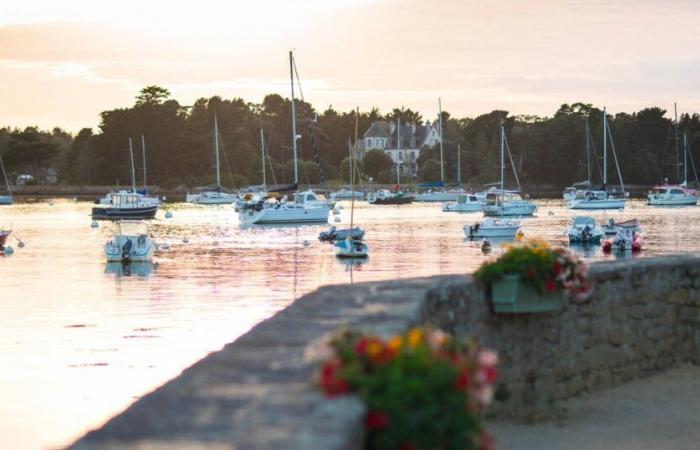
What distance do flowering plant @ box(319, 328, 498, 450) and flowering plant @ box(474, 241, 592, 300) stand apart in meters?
4.47

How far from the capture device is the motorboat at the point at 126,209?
112 metres

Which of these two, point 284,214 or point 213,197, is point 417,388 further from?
point 213,197

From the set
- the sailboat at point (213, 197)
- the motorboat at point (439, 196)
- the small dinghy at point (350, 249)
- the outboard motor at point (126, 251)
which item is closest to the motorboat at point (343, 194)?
the motorboat at point (439, 196)

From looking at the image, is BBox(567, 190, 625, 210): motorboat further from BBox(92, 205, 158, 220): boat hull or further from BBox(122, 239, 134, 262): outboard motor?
BBox(122, 239, 134, 262): outboard motor

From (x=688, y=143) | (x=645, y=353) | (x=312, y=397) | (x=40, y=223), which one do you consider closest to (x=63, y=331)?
(x=645, y=353)

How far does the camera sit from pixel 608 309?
12.6m

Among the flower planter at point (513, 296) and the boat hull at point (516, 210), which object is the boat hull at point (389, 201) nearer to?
the boat hull at point (516, 210)

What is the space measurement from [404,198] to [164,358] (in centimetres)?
12949

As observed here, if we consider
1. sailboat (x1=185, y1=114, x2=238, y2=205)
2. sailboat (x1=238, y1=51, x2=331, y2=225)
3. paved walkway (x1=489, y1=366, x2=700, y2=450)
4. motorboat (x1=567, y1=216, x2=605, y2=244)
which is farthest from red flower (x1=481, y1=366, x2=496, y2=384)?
sailboat (x1=185, y1=114, x2=238, y2=205)

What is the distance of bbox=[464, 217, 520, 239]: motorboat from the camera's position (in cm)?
7562

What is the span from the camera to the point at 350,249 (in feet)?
194

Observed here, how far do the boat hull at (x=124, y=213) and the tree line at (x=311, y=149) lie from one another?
50363 mm

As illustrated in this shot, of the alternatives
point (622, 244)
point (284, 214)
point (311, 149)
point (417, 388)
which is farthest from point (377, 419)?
point (311, 149)

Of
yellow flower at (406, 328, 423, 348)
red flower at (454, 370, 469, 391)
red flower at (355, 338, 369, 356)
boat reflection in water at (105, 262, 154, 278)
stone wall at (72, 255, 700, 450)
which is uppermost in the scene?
yellow flower at (406, 328, 423, 348)
